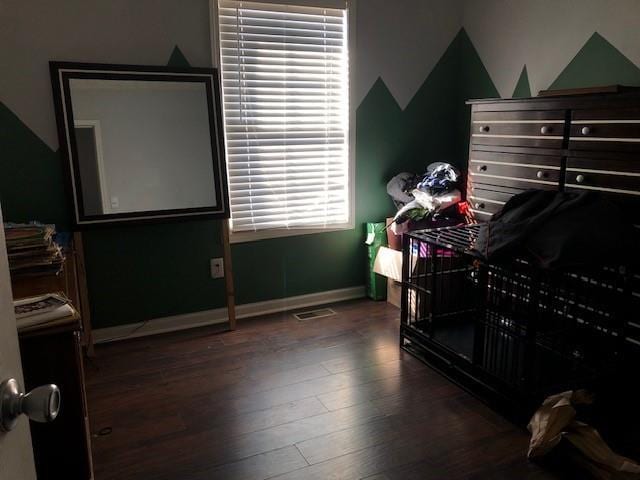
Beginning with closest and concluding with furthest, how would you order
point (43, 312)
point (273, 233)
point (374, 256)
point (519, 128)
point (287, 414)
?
point (43, 312) < point (287, 414) < point (519, 128) < point (273, 233) < point (374, 256)

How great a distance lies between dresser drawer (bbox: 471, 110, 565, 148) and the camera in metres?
2.41

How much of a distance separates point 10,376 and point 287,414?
5.51ft

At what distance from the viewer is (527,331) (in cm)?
213

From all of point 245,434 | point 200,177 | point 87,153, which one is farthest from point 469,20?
point 245,434

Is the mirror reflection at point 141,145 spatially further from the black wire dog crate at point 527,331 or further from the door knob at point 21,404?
the door knob at point 21,404

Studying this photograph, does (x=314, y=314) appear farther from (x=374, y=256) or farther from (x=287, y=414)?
(x=287, y=414)

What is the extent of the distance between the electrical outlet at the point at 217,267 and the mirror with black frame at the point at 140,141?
0.36m

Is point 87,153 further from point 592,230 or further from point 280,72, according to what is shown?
point 592,230

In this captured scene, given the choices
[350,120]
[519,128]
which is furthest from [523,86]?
[350,120]

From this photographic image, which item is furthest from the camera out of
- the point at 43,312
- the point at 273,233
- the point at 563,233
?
the point at 273,233

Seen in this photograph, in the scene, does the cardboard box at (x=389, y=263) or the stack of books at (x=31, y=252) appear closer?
the stack of books at (x=31, y=252)

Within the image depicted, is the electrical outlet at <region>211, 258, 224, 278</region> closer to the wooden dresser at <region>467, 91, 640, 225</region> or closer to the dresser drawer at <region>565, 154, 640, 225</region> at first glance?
the wooden dresser at <region>467, 91, 640, 225</region>

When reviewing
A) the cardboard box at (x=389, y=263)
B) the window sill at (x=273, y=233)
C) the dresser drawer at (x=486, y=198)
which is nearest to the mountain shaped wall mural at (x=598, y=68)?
the dresser drawer at (x=486, y=198)

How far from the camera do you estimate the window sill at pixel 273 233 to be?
10.9 ft
